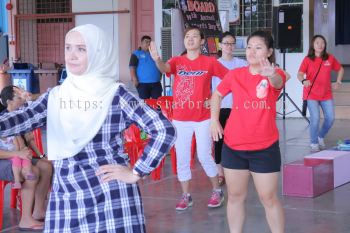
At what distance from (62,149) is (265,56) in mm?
2050

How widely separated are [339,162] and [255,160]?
9.74ft

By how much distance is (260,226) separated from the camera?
17.9 ft

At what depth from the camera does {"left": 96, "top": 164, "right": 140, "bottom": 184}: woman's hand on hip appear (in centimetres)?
271

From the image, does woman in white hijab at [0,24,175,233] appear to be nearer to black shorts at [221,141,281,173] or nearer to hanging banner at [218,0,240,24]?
black shorts at [221,141,281,173]

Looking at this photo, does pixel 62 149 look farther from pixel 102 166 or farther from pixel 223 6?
pixel 223 6

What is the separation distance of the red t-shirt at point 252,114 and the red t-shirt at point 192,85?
4.81 feet

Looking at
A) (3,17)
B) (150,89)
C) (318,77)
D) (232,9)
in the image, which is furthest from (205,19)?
(3,17)

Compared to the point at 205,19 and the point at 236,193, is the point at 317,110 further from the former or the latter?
the point at 236,193

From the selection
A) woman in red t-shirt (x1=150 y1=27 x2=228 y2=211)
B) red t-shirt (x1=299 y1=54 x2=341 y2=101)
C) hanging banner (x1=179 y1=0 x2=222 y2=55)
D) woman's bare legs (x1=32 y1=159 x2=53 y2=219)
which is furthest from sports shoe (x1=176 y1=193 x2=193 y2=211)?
hanging banner (x1=179 y1=0 x2=222 y2=55)

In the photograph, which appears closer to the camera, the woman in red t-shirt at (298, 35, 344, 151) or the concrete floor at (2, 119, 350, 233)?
the concrete floor at (2, 119, 350, 233)

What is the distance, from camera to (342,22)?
2116 centimetres

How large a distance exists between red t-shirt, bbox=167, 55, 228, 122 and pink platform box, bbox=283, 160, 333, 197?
113cm

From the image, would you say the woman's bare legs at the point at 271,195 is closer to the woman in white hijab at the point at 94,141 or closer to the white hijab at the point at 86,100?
the woman in white hijab at the point at 94,141

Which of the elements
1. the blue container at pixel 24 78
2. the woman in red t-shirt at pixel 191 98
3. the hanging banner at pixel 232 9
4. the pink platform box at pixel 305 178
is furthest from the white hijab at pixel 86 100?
the blue container at pixel 24 78
